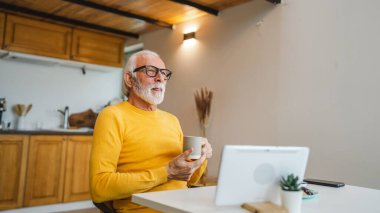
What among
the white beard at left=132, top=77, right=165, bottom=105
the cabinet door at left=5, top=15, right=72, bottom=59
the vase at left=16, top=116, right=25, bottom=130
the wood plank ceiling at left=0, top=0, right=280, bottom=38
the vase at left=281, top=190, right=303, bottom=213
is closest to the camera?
the vase at left=281, top=190, right=303, bottom=213

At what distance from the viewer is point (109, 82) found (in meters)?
5.05

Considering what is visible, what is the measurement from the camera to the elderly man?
138 centimetres

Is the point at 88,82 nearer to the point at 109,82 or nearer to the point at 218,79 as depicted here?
the point at 109,82

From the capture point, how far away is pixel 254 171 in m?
1.01

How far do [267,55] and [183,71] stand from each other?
1.32 m

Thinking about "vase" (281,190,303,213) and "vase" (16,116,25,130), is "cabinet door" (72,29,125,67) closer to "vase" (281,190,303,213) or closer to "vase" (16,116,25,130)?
"vase" (16,116,25,130)

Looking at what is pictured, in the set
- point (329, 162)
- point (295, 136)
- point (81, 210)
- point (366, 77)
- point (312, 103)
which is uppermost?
point (366, 77)

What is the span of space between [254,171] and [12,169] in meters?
3.41

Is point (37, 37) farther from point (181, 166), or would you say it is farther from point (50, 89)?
point (181, 166)

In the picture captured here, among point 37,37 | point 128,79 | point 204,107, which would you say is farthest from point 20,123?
point 128,79

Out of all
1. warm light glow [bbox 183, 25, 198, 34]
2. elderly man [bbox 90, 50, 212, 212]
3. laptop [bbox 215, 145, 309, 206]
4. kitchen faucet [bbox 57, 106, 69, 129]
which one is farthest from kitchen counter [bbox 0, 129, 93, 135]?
laptop [bbox 215, 145, 309, 206]

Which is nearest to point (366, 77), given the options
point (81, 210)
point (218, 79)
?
point (218, 79)

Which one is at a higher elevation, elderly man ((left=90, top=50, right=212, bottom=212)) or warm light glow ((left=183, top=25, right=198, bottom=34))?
warm light glow ((left=183, top=25, right=198, bottom=34))

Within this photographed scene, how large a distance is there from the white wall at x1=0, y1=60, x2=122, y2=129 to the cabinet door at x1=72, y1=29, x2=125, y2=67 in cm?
33
